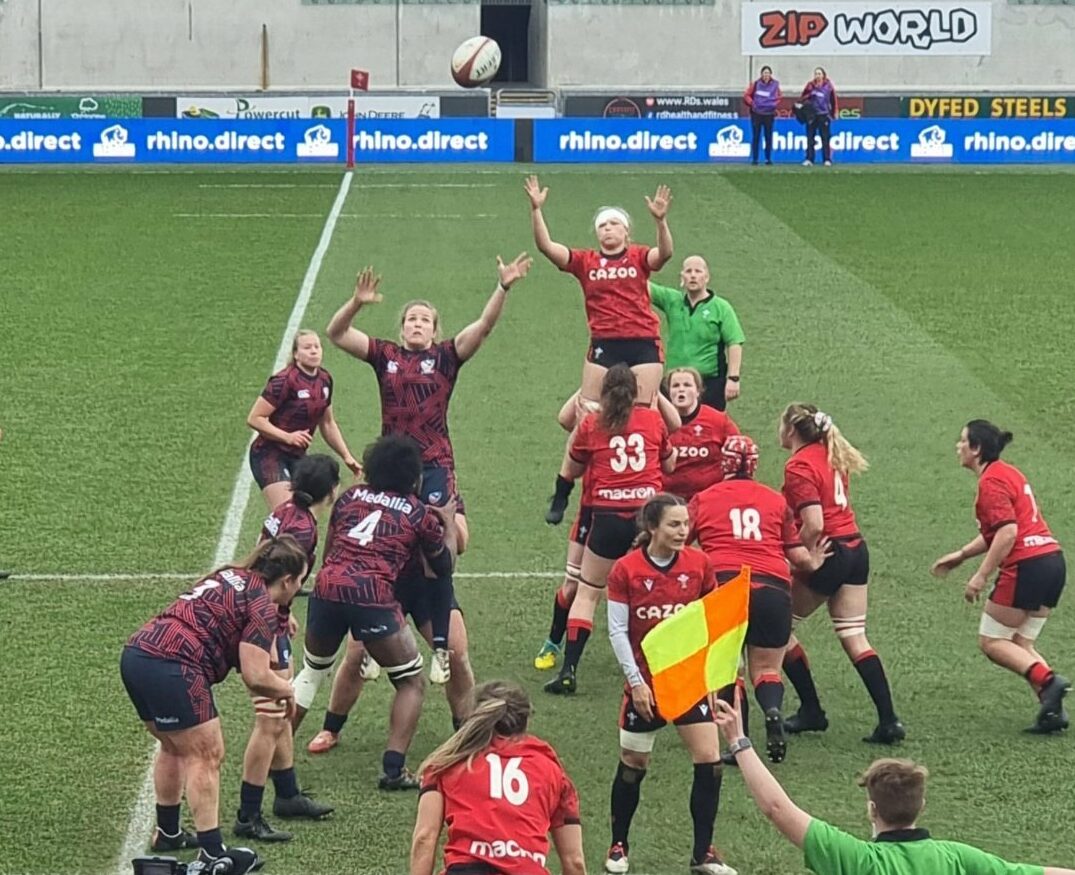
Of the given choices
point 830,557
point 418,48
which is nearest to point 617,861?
point 830,557

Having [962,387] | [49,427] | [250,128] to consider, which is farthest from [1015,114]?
[49,427]

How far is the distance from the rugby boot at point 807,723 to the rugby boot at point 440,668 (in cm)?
195

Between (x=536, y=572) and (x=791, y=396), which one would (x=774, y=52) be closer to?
(x=791, y=396)

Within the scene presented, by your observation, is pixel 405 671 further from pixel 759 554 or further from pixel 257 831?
pixel 759 554

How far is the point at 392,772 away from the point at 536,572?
3966 millimetres

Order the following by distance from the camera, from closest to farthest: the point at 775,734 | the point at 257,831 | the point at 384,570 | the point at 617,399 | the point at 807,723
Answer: the point at 257,831
the point at 384,570
the point at 775,734
the point at 807,723
the point at 617,399

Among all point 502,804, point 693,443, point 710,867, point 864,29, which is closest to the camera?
point 502,804

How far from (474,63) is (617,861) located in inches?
1379

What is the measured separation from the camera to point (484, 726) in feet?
21.7

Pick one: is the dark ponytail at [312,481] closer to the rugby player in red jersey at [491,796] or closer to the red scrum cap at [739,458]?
the red scrum cap at [739,458]

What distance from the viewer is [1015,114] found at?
1693 inches

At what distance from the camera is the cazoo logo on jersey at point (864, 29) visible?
44656mm

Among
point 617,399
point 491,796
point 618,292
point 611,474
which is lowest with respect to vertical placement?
point 491,796

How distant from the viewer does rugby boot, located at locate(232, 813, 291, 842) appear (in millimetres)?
8500
